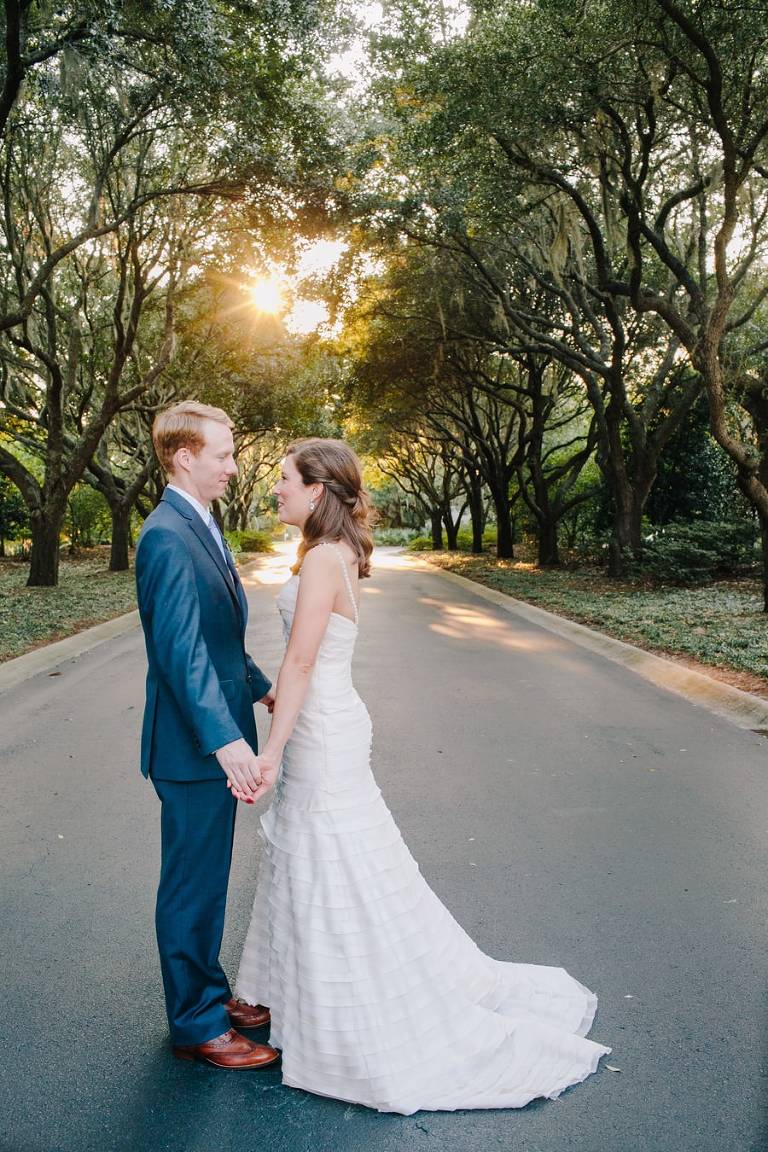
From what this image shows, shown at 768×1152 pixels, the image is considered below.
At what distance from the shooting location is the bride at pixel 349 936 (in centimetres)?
289

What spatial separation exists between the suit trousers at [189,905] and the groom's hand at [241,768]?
195 mm

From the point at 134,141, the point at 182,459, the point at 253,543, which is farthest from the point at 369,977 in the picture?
the point at 253,543

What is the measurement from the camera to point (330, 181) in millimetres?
14961

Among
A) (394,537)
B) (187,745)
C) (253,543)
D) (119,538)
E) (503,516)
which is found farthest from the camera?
(394,537)

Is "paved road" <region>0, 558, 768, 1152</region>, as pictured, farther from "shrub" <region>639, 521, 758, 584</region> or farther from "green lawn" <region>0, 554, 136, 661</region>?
"shrub" <region>639, 521, 758, 584</region>

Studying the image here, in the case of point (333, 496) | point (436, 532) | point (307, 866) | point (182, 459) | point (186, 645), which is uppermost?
point (182, 459)

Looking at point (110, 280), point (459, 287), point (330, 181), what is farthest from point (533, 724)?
point (110, 280)

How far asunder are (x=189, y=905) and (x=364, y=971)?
0.60 meters

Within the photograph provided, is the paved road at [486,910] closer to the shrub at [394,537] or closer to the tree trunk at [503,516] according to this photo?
the tree trunk at [503,516]

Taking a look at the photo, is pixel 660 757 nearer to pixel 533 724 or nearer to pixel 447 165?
pixel 533 724

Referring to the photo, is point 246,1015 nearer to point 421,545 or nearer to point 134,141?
Answer: point 134,141

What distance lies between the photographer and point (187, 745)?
3029mm

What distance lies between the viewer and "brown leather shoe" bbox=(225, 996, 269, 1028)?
327 cm

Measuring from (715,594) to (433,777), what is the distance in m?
12.9
